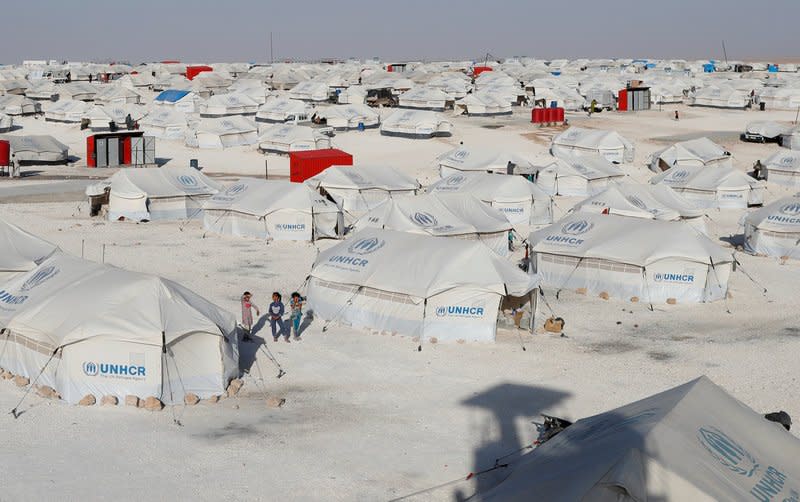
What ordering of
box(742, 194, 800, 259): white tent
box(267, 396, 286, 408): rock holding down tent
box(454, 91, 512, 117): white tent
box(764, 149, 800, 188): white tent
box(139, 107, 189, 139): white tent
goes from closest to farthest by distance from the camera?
box(267, 396, 286, 408): rock holding down tent, box(742, 194, 800, 259): white tent, box(764, 149, 800, 188): white tent, box(139, 107, 189, 139): white tent, box(454, 91, 512, 117): white tent

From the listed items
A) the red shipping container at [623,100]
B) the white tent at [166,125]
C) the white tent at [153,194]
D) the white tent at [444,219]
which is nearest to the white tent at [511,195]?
the white tent at [444,219]

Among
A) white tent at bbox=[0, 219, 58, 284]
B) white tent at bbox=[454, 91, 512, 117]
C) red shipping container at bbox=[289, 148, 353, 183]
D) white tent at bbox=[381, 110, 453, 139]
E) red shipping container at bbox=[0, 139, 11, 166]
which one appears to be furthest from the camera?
white tent at bbox=[454, 91, 512, 117]

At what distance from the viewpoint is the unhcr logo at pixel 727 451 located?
1366cm

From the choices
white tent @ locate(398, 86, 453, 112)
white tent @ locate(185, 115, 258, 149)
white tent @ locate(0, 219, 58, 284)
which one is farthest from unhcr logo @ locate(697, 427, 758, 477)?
white tent @ locate(398, 86, 453, 112)

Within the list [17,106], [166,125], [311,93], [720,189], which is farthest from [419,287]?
[311,93]

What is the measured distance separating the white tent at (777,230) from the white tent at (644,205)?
2.06 m

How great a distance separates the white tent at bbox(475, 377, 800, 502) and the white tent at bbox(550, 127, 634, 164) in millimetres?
44306

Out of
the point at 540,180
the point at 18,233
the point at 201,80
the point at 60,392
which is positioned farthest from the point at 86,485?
the point at 201,80

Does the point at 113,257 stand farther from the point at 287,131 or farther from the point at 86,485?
the point at 287,131

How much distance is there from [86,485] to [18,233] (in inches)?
565

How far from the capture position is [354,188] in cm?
4306

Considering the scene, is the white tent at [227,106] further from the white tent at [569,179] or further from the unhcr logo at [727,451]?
the unhcr logo at [727,451]

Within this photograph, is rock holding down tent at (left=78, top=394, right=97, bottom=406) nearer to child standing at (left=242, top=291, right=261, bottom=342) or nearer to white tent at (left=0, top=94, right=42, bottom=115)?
child standing at (left=242, top=291, right=261, bottom=342)

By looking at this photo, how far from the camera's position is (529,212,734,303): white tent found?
29.8 meters
